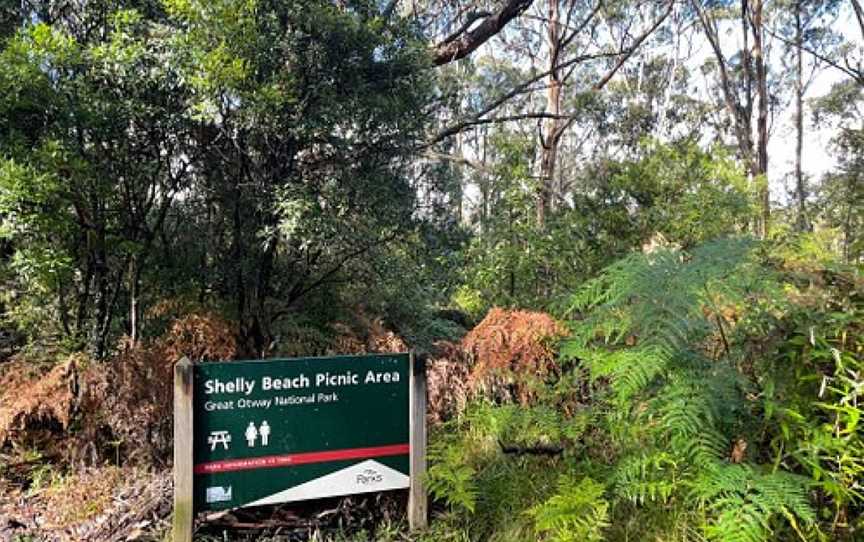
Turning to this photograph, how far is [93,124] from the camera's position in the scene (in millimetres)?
4273

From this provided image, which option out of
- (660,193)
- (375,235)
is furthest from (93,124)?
(660,193)

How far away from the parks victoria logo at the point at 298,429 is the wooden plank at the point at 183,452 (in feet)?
0.17

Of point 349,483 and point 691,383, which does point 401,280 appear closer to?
point 349,483

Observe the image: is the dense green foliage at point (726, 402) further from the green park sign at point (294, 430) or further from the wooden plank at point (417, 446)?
the green park sign at point (294, 430)

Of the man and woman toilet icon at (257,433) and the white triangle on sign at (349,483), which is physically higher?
the man and woman toilet icon at (257,433)

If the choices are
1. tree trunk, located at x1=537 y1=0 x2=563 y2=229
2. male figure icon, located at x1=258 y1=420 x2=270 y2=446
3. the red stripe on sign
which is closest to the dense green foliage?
the red stripe on sign

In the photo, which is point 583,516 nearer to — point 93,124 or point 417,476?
point 417,476

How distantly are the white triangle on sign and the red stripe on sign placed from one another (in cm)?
6

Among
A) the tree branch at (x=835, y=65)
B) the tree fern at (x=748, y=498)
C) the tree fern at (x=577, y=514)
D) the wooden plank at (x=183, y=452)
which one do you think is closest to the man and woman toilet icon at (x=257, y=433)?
the wooden plank at (x=183, y=452)

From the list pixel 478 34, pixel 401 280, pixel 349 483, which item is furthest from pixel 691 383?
pixel 478 34

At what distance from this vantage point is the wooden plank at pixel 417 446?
335 cm

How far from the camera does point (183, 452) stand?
3.02 metres

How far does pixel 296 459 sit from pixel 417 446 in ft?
2.10

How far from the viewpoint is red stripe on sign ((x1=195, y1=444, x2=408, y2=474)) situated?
309 centimetres
